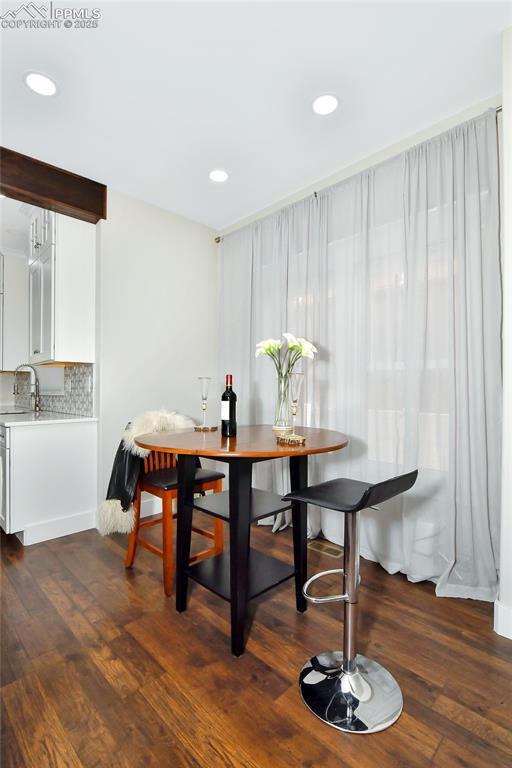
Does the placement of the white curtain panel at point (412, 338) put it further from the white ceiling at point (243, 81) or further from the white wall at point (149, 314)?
the white wall at point (149, 314)

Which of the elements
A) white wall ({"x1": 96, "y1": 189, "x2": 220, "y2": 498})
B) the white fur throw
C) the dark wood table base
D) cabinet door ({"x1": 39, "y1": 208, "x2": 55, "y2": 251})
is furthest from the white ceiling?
the dark wood table base

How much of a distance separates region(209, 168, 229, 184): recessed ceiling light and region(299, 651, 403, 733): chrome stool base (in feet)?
10.1

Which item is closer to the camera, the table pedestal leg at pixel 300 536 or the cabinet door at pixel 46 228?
the table pedestal leg at pixel 300 536

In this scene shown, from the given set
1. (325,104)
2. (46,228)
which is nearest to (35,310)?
(46,228)

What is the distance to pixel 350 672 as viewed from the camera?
1.37m

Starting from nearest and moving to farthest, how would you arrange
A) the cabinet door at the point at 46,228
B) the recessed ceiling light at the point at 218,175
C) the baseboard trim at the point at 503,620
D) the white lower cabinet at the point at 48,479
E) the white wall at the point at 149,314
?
the baseboard trim at the point at 503,620 < the white lower cabinet at the point at 48,479 < the recessed ceiling light at the point at 218,175 < the cabinet door at the point at 46,228 < the white wall at the point at 149,314

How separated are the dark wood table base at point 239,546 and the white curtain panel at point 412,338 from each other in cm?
76

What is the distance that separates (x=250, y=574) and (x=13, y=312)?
3895 mm

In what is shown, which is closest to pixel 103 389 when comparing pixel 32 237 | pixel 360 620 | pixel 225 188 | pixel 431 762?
pixel 32 237

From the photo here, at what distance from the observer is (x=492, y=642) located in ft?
5.38

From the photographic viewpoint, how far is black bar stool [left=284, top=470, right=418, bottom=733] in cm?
124

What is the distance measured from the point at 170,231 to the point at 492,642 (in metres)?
3.69

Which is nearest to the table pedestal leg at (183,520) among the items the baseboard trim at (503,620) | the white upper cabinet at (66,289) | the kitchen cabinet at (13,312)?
the baseboard trim at (503,620)

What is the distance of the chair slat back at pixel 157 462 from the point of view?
243cm
